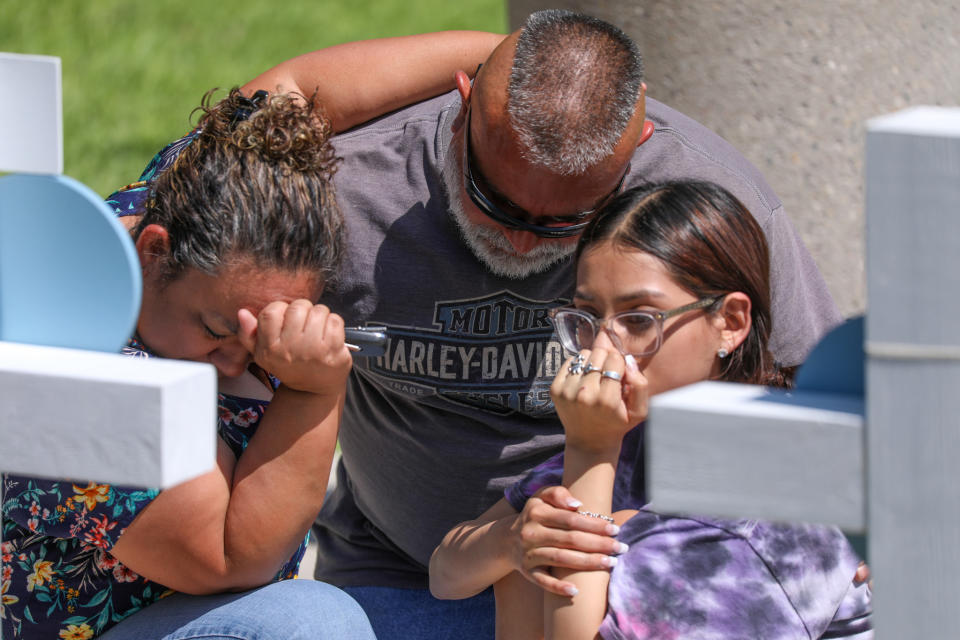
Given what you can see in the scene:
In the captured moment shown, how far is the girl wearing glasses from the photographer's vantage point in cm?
160

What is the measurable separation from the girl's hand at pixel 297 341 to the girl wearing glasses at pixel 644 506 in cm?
36

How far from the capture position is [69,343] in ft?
3.85

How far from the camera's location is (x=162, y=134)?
6953 millimetres

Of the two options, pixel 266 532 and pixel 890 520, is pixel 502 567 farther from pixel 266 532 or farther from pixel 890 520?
pixel 890 520

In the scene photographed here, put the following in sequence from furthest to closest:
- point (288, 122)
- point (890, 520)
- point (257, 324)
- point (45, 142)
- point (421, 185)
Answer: point (421, 185), point (288, 122), point (257, 324), point (45, 142), point (890, 520)

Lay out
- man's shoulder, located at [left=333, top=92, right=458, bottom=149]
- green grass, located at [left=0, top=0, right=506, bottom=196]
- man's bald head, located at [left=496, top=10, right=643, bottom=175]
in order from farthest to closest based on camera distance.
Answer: green grass, located at [left=0, top=0, right=506, bottom=196]
man's shoulder, located at [left=333, top=92, right=458, bottom=149]
man's bald head, located at [left=496, top=10, right=643, bottom=175]

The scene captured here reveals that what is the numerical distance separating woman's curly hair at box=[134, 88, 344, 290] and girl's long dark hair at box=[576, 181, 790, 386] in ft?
1.57

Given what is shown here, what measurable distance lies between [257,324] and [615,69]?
0.82 m

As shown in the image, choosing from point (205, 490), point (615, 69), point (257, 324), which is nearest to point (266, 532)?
point (205, 490)

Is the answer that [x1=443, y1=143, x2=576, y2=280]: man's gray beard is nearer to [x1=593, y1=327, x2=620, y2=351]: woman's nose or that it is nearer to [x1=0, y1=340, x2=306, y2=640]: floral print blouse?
[x1=593, y1=327, x2=620, y2=351]: woman's nose

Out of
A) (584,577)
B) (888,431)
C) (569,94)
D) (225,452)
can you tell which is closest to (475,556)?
(584,577)

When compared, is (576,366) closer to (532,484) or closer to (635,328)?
(635,328)

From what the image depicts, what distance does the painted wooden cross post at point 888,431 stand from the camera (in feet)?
2.85

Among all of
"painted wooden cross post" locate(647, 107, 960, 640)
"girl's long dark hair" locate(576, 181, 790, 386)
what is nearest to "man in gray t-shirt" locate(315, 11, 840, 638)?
"girl's long dark hair" locate(576, 181, 790, 386)
